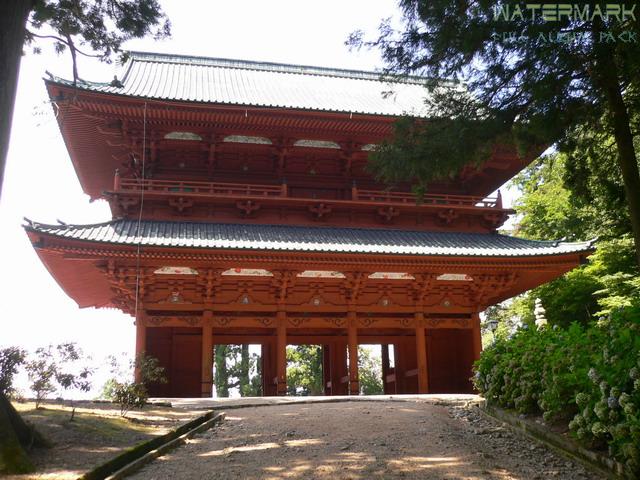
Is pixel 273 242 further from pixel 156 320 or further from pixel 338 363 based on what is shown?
pixel 338 363

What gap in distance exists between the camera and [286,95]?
2081 centimetres

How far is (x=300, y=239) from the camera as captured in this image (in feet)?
52.0

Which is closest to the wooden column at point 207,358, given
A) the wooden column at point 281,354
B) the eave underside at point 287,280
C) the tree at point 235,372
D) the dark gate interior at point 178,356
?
the eave underside at point 287,280

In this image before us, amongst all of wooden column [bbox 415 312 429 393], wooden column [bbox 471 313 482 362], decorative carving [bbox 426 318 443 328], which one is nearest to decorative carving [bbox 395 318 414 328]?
wooden column [bbox 415 312 429 393]

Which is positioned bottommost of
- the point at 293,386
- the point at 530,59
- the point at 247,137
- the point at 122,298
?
the point at 293,386

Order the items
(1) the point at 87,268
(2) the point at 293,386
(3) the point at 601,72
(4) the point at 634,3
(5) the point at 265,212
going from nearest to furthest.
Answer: (4) the point at 634,3
(3) the point at 601,72
(1) the point at 87,268
(5) the point at 265,212
(2) the point at 293,386

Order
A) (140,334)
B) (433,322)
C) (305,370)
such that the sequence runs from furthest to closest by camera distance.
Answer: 1. (305,370)
2. (433,322)
3. (140,334)

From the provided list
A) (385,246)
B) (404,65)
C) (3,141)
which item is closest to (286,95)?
(385,246)

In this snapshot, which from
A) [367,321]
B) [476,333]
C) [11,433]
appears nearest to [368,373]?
[476,333]

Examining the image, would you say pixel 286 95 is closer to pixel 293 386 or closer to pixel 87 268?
pixel 87 268

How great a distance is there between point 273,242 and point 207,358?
365 centimetres

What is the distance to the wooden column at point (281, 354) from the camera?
15.5 metres

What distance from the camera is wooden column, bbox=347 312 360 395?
1583cm

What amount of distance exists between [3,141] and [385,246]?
11.4 meters
